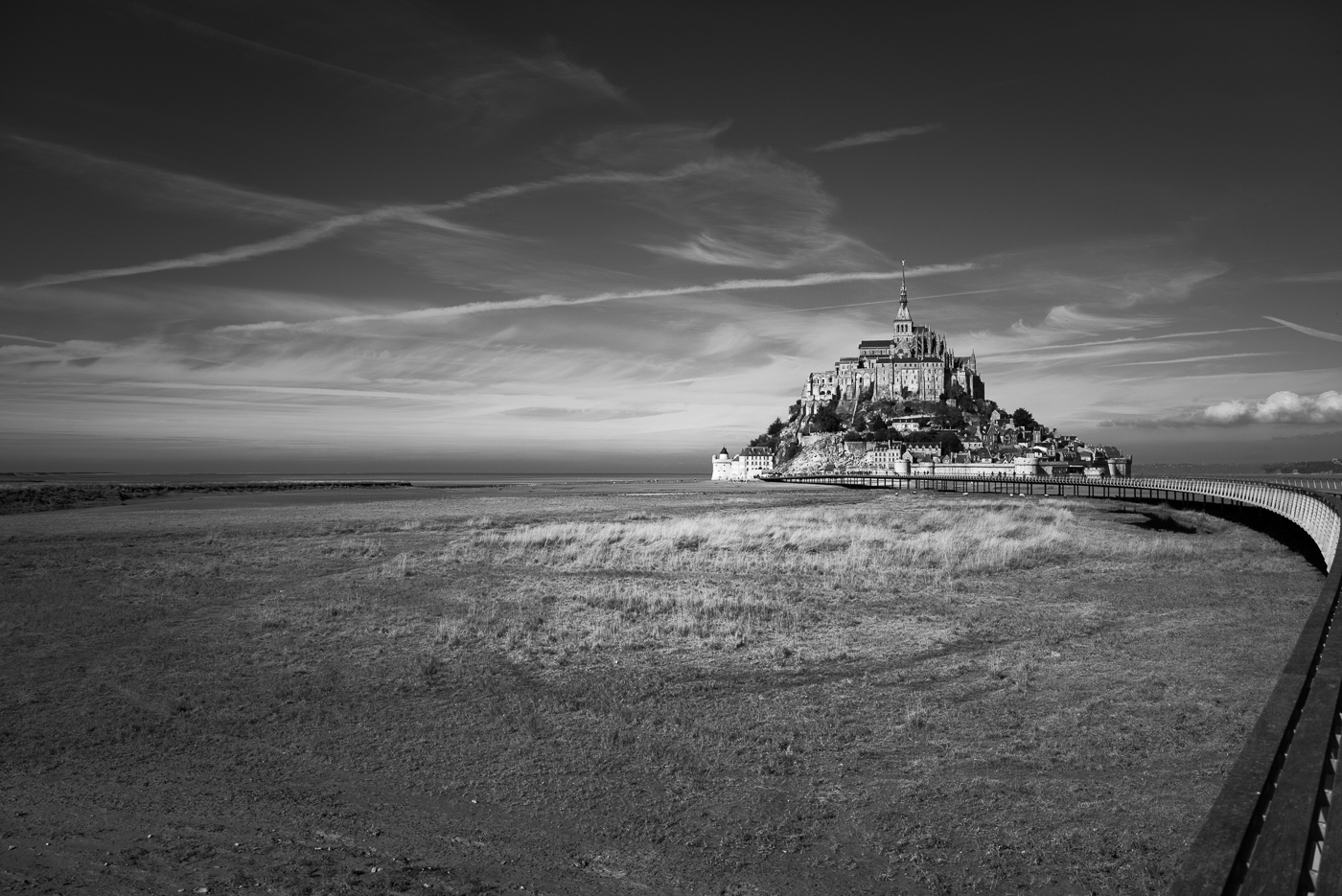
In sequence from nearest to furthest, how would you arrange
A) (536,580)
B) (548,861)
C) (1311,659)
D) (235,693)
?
(1311,659)
(548,861)
(235,693)
(536,580)

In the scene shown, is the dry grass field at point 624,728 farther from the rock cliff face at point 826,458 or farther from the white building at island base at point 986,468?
the rock cliff face at point 826,458

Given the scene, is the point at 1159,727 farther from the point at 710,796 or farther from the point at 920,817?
the point at 710,796

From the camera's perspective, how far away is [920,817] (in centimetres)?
720

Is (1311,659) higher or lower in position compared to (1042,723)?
higher

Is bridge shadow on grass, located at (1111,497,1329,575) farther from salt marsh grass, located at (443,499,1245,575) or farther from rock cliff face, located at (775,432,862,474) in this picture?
rock cliff face, located at (775,432,862,474)

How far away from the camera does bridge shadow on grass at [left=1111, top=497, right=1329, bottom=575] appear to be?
99.0 ft

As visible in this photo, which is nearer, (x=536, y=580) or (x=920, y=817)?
(x=920, y=817)

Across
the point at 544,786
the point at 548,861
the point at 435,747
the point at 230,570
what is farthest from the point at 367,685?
the point at 230,570

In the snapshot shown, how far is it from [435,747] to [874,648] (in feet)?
24.1

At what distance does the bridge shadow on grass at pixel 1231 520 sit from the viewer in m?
30.2

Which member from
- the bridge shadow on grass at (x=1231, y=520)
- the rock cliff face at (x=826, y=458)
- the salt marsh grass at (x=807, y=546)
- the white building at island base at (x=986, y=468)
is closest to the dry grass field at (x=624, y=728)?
the salt marsh grass at (x=807, y=546)

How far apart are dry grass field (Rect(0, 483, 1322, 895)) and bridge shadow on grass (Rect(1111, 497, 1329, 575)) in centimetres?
1202

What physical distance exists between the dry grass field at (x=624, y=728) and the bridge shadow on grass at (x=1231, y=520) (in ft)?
39.4

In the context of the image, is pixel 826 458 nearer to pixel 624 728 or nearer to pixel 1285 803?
pixel 624 728
